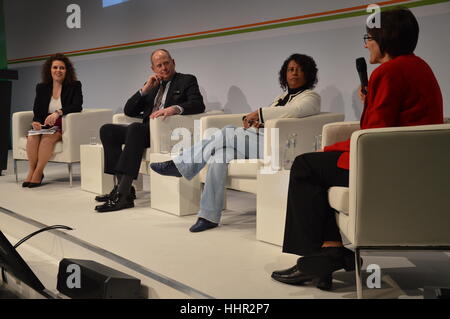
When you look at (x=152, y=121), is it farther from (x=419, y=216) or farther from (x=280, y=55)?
(x=419, y=216)

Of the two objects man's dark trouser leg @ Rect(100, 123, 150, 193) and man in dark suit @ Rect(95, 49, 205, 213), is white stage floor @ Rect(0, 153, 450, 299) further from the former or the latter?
man's dark trouser leg @ Rect(100, 123, 150, 193)

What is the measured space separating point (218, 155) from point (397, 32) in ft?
4.89

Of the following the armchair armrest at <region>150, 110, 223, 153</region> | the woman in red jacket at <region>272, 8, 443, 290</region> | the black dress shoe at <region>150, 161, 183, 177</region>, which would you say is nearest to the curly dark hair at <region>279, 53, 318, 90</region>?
the armchair armrest at <region>150, 110, 223, 153</region>

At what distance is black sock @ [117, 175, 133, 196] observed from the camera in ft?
13.5

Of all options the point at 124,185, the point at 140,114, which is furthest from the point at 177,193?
the point at 140,114

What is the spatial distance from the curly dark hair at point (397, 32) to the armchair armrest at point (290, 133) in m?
1.05

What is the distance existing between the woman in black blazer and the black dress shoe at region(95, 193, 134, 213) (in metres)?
1.41

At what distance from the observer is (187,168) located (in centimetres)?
357

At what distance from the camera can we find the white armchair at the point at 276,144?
128 inches

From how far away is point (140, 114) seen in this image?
4.87 meters

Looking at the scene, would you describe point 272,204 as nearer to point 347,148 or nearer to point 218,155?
point 218,155

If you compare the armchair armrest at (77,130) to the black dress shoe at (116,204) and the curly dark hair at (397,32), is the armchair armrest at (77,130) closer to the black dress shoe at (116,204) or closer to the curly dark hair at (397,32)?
the black dress shoe at (116,204)
